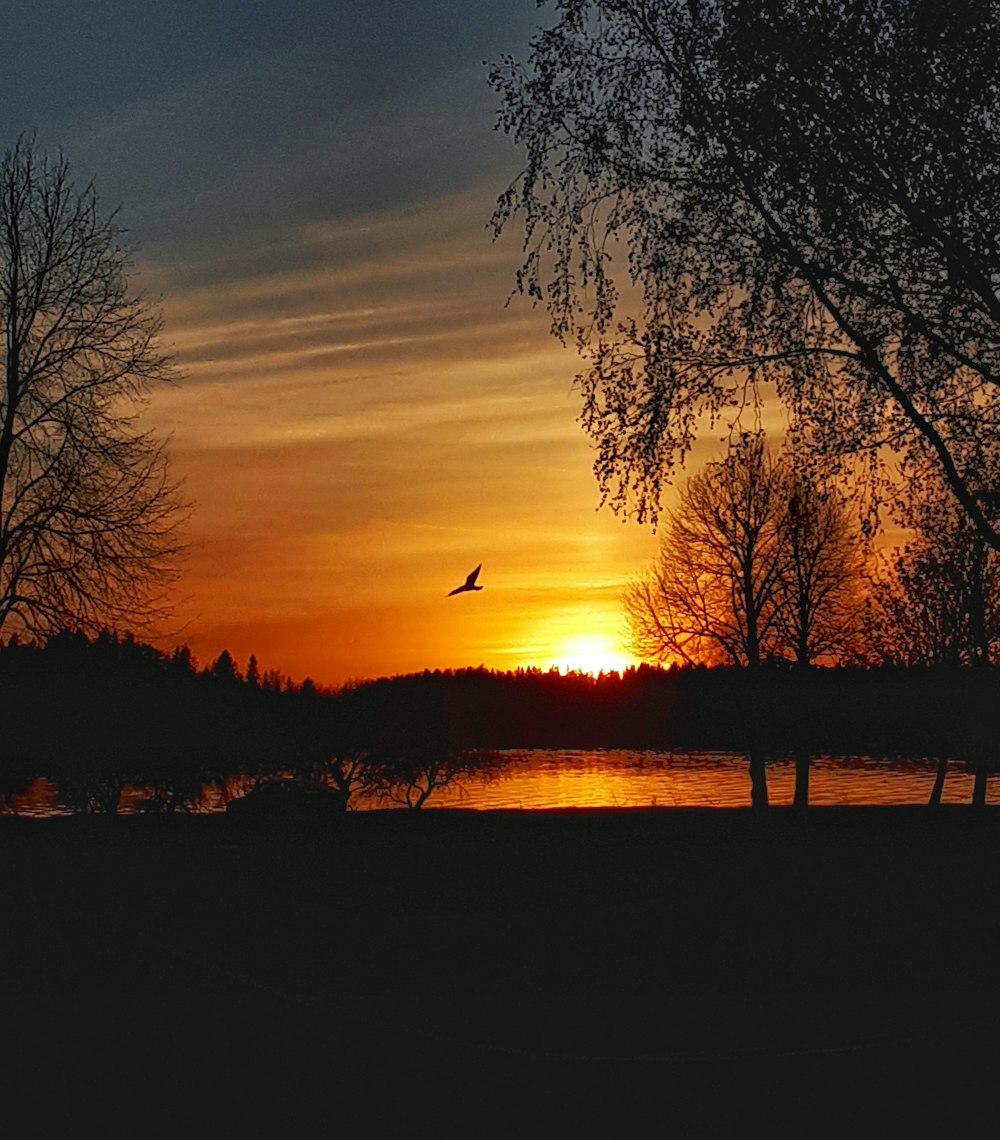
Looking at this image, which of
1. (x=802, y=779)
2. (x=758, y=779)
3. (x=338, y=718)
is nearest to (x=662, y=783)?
(x=802, y=779)

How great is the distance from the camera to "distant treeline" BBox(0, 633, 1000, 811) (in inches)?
1252

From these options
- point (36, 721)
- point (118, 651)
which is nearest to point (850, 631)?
point (118, 651)

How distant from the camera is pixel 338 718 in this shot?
47.6 metres

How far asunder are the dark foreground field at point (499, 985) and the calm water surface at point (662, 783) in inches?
1027

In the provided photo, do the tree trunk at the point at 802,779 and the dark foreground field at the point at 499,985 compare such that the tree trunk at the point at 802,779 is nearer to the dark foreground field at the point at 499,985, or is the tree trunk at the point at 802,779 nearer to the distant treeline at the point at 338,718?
the distant treeline at the point at 338,718

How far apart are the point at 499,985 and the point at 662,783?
1900 inches

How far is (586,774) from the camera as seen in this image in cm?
6831

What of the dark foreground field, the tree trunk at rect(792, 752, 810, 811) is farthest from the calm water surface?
the dark foreground field

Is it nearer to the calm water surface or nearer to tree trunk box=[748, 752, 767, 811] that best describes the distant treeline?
tree trunk box=[748, 752, 767, 811]

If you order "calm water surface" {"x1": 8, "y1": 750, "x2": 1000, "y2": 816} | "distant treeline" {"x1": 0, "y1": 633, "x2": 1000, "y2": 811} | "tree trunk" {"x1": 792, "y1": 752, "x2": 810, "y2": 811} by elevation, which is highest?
"distant treeline" {"x1": 0, "y1": 633, "x2": 1000, "y2": 811}

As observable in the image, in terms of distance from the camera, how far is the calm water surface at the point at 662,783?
50688 millimetres

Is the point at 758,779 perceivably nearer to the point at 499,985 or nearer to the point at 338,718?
the point at 338,718

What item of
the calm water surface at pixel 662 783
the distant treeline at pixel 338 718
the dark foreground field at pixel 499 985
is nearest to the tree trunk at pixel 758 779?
the distant treeline at pixel 338 718

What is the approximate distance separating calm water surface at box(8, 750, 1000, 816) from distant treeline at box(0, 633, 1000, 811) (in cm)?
A: 230
